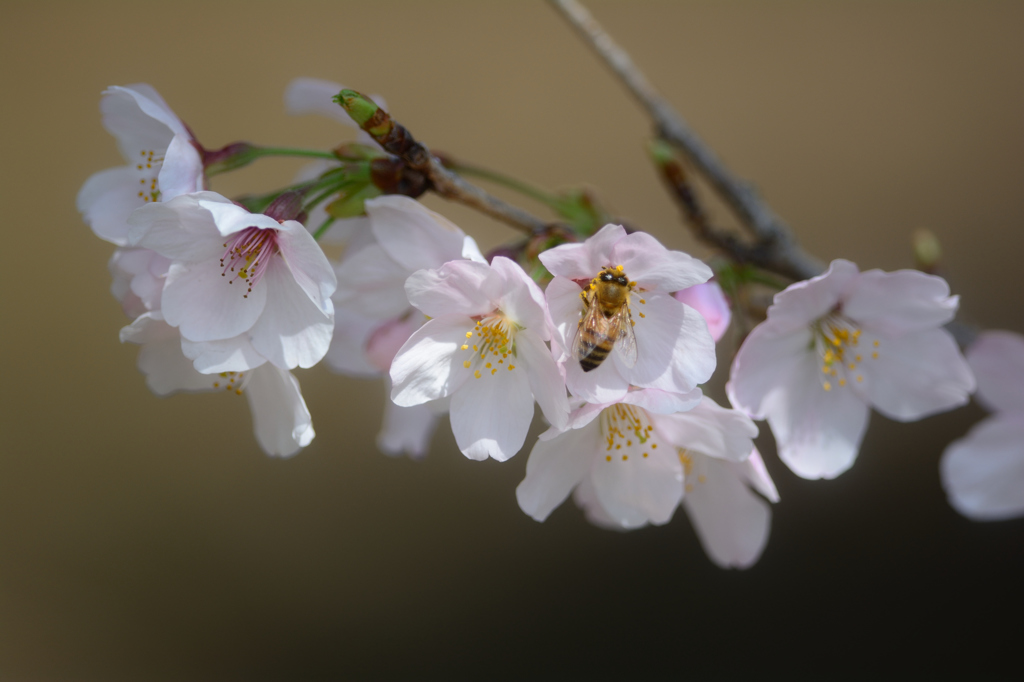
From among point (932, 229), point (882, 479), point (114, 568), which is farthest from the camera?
point (114, 568)

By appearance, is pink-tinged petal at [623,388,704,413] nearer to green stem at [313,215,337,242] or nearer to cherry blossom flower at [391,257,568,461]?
cherry blossom flower at [391,257,568,461]

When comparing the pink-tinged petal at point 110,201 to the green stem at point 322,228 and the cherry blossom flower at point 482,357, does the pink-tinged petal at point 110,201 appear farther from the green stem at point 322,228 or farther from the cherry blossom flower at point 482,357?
the cherry blossom flower at point 482,357

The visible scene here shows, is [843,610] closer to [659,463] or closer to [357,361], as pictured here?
[659,463]

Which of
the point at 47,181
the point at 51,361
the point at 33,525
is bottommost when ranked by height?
the point at 33,525

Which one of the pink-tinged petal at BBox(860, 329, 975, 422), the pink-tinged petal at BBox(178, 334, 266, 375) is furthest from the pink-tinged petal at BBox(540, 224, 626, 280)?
the pink-tinged petal at BBox(860, 329, 975, 422)

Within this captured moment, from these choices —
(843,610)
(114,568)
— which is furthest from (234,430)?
(843,610)

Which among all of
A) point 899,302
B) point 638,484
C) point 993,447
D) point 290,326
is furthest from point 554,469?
point 993,447
